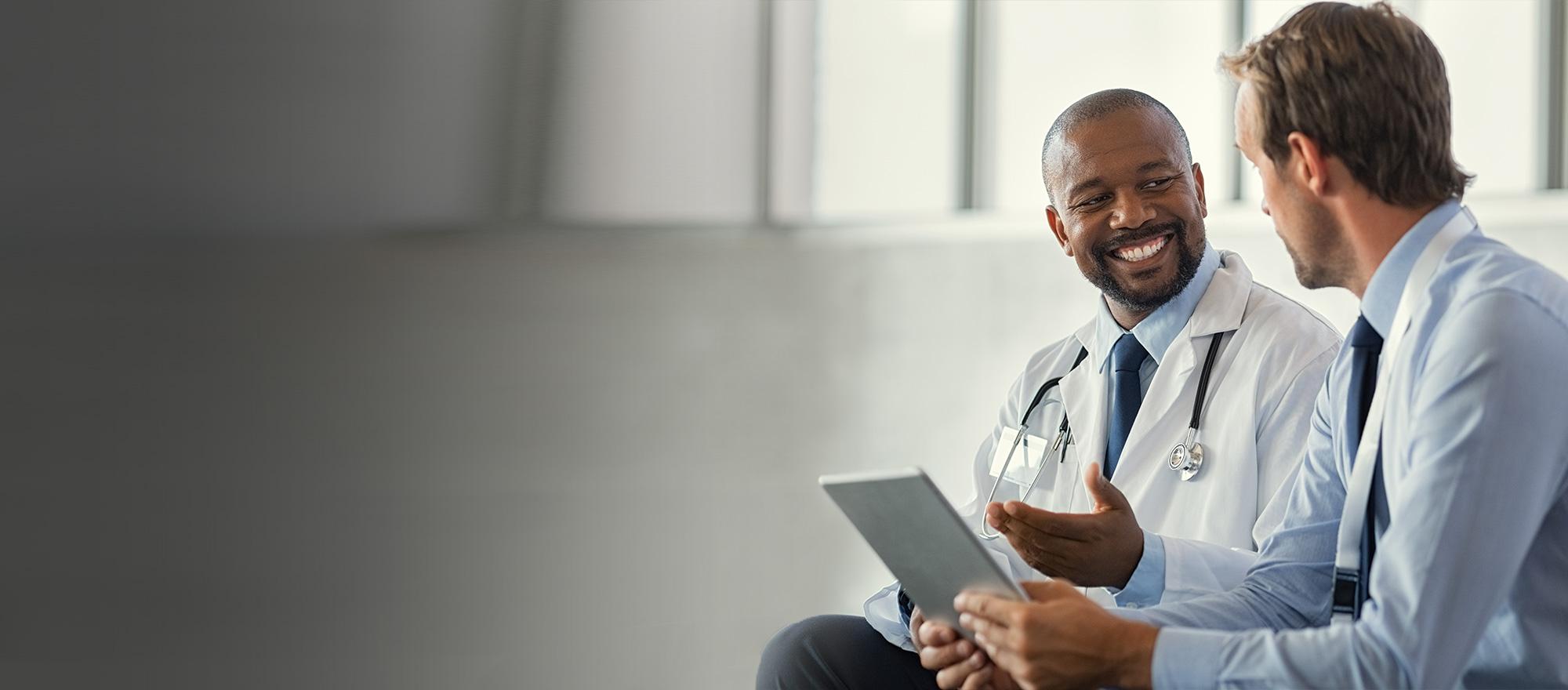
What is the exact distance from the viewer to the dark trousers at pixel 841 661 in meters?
2.18

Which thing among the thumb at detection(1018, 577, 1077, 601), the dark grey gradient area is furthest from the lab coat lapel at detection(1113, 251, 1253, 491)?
the dark grey gradient area

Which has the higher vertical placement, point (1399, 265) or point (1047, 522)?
point (1399, 265)

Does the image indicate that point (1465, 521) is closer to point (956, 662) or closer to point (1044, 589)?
point (1044, 589)

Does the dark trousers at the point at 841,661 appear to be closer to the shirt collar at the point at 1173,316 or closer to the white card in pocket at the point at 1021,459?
the white card in pocket at the point at 1021,459

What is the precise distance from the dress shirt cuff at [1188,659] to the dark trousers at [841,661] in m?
0.81

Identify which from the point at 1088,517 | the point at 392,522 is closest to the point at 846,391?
the point at 392,522

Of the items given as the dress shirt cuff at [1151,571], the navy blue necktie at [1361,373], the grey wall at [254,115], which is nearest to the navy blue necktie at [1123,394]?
the dress shirt cuff at [1151,571]

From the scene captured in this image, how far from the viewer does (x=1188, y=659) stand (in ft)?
4.50

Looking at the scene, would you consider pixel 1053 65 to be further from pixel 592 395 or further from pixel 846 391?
pixel 592 395

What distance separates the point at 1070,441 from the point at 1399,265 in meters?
0.96

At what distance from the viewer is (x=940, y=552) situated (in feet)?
5.14

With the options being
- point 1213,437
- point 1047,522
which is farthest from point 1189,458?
point 1047,522

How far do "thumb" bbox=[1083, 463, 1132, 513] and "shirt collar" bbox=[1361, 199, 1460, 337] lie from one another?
1.47 feet

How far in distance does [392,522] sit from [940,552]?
2409 millimetres
